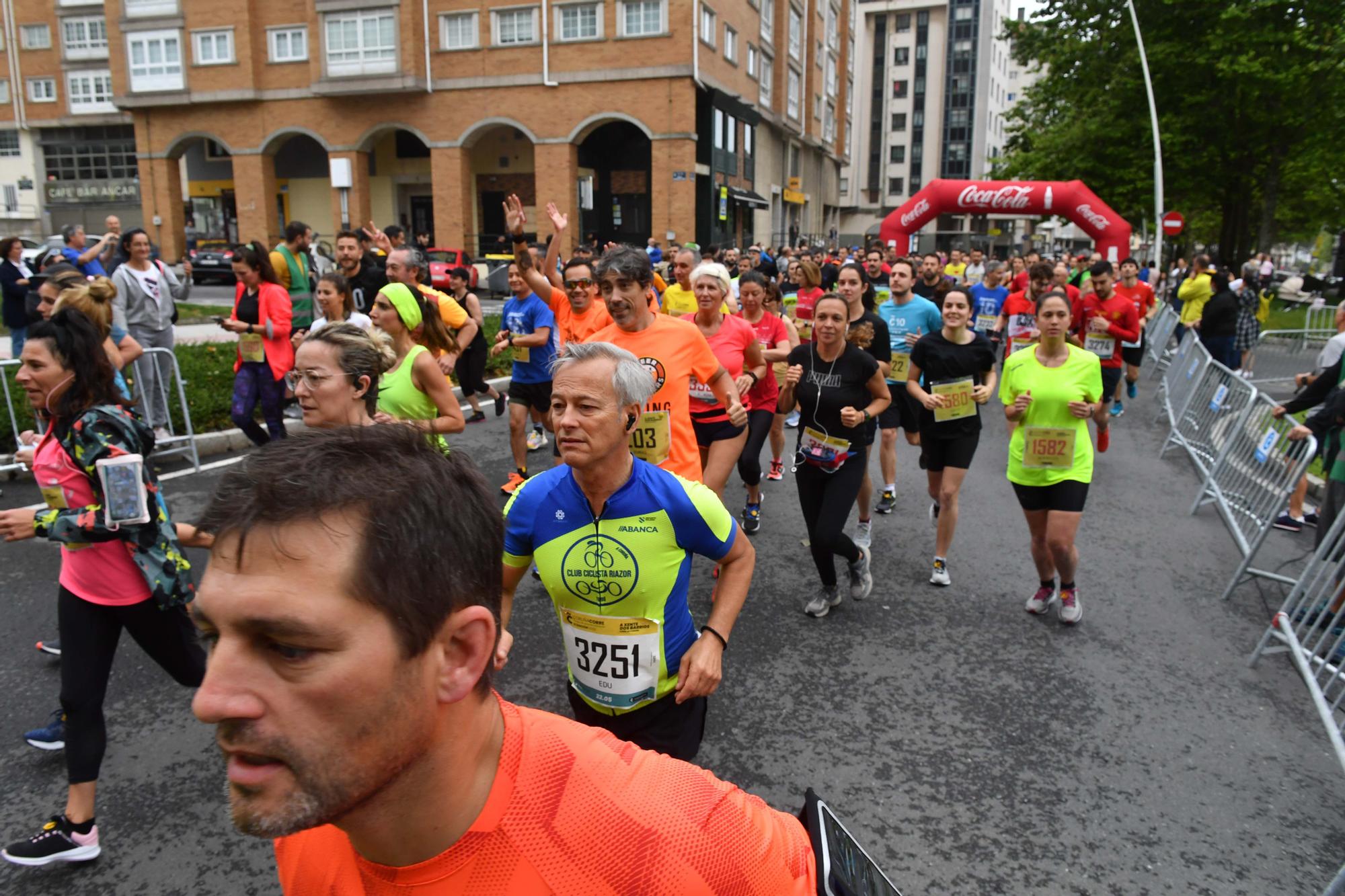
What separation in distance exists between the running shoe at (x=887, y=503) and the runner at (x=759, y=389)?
1113 mm

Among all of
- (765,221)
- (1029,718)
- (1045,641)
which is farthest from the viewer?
(765,221)

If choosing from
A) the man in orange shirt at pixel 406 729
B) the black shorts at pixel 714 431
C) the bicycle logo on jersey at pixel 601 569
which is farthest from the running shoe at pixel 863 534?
the man in orange shirt at pixel 406 729

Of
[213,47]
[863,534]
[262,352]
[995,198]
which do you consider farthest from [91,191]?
[863,534]

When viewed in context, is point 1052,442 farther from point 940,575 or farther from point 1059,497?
point 940,575

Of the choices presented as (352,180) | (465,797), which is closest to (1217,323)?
(465,797)

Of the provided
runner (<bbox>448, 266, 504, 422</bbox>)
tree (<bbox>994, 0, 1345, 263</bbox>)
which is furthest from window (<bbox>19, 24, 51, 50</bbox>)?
runner (<bbox>448, 266, 504, 422</bbox>)

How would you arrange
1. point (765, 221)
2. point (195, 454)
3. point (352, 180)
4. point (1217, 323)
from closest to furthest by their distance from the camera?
1. point (195, 454)
2. point (1217, 323)
3. point (352, 180)
4. point (765, 221)

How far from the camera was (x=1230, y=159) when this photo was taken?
29.0m

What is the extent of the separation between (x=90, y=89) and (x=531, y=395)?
55.5m

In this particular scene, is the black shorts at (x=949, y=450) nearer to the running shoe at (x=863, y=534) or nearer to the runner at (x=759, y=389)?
the running shoe at (x=863, y=534)

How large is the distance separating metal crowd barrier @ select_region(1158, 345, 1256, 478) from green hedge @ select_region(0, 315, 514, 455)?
31.8 feet

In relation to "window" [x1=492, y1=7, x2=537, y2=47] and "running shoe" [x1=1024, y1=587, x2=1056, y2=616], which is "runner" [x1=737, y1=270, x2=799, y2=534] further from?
"window" [x1=492, y1=7, x2=537, y2=47]

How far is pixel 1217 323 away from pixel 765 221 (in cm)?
3575

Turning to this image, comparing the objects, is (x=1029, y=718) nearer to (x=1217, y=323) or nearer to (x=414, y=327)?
(x=414, y=327)
